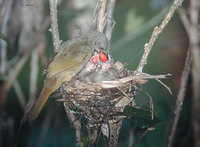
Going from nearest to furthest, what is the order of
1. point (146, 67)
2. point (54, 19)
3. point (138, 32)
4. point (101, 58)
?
1. point (54, 19)
2. point (101, 58)
3. point (146, 67)
4. point (138, 32)

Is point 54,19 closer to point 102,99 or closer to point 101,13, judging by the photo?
point 101,13

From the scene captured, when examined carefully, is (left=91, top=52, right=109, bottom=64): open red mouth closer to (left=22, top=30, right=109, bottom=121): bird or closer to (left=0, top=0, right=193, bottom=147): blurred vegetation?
(left=22, top=30, right=109, bottom=121): bird

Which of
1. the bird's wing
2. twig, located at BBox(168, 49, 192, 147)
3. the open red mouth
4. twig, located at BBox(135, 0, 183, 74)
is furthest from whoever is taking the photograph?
the open red mouth

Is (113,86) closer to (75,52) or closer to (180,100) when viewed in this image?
(180,100)

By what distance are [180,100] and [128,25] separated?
118 inches

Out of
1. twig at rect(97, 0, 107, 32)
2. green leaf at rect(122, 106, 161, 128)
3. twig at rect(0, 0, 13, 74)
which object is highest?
twig at rect(0, 0, 13, 74)

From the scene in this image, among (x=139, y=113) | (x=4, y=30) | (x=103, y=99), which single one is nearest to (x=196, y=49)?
(x=139, y=113)

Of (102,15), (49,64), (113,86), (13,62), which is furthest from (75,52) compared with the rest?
(13,62)

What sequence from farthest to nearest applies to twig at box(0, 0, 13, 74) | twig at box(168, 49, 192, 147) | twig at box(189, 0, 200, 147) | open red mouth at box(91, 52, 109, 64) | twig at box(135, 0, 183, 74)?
twig at box(0, 0, 13, 74) → open red mouth at box(91, 52, 109, 64) → twig at box(168, 49, 192, 147) → twig at box(189, 0, 200, 147) → twig at box(135, 0, 183, 74)

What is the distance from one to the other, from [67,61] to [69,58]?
0.06m

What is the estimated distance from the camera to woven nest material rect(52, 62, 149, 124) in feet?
6.42

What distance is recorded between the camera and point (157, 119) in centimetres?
191

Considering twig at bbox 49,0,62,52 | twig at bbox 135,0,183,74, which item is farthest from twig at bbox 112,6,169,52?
twig at bbox 135,0,183,74

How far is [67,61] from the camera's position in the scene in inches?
107
